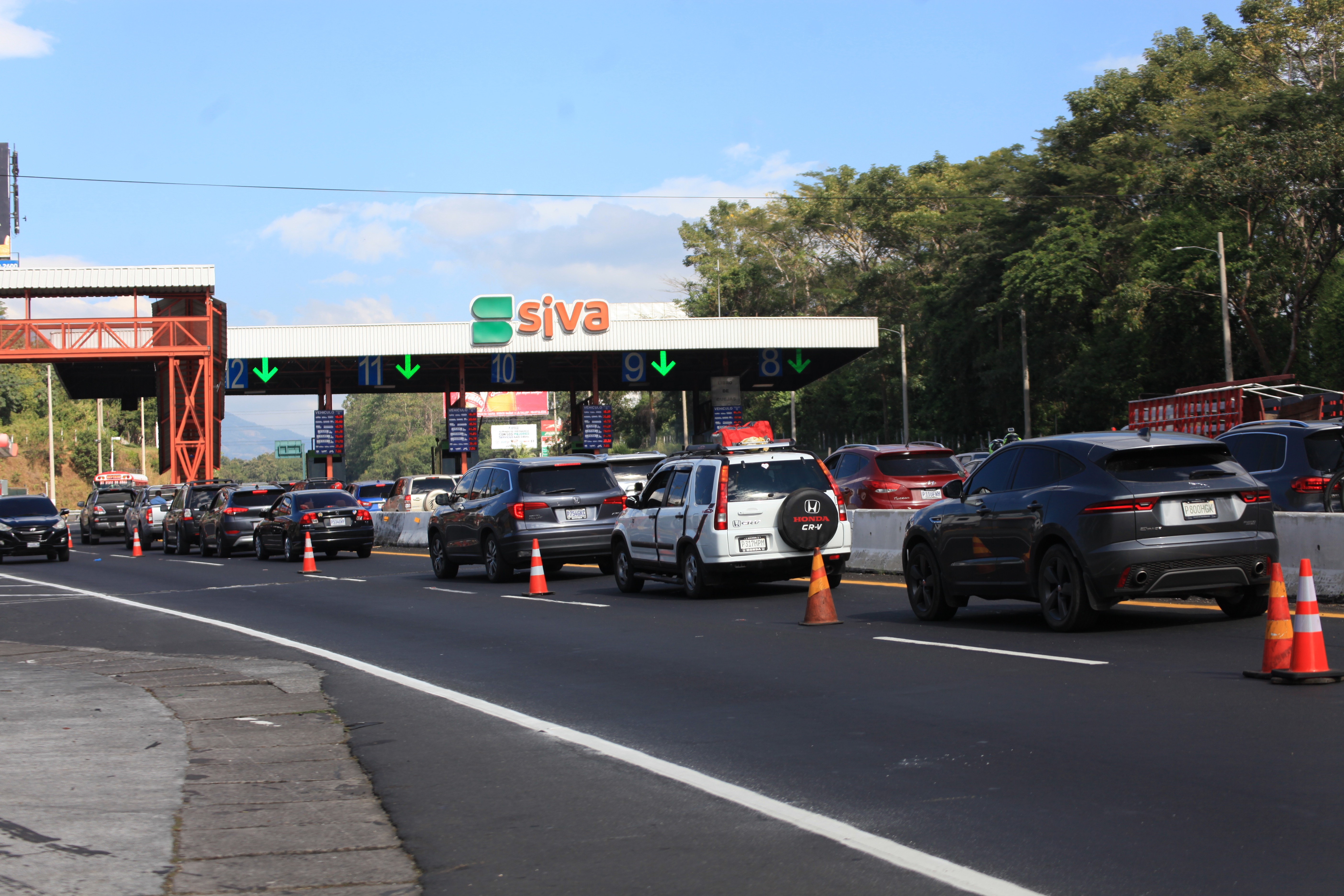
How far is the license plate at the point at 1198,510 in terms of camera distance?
11.6m

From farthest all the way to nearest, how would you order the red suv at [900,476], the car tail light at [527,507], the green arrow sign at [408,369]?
1. the green arrow sign at [408,369]
2. the red suv at [900,476]
3. the car tail light at [527,507]

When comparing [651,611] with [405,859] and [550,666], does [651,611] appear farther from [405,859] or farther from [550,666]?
[405,859]

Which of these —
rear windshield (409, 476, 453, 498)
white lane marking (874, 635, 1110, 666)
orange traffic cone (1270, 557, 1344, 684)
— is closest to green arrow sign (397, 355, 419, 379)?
rear windshield (409, 476, 453, 498)

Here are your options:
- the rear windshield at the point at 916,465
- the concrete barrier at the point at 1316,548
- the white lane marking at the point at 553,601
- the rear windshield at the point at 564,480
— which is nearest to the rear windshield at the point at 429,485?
the rear windshield at the point at 564,480

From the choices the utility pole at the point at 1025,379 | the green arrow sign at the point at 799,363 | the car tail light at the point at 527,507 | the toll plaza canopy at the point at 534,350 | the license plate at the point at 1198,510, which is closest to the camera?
the license plate at the point at 1198,510

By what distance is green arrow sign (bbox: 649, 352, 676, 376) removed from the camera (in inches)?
2263

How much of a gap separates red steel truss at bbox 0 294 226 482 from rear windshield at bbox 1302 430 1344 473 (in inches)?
1581

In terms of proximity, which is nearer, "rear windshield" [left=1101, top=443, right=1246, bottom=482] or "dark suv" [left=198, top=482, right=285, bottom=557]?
"rear windshield" [left=1101, top=443, right=1246, bottom=482]

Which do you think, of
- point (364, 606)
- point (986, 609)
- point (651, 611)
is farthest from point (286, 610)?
point (986, 609)

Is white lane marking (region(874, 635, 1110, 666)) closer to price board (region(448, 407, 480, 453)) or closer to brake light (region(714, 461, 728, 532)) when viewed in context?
brake light (region(714, 461, 728, 532))

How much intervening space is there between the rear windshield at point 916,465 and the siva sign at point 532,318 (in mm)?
31112

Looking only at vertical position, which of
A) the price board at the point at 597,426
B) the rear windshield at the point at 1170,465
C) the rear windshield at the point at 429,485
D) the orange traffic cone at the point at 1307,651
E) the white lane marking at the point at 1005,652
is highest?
the price board at the point at 597,426

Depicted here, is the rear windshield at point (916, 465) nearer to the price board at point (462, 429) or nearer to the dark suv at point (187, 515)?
the dark suv at point (187, 515)

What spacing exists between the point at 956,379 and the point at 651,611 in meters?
58.7
